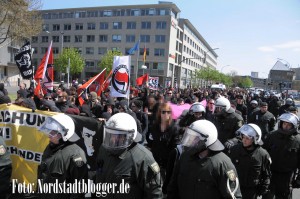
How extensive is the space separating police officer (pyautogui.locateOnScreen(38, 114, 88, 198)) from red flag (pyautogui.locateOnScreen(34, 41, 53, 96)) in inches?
274

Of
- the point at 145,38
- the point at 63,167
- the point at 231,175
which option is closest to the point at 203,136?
the point at 231,175

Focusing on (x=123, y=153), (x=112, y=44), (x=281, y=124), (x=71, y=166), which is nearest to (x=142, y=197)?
(x=123, y=153)

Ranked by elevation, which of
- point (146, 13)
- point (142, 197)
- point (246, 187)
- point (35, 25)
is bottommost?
point (246, 187)

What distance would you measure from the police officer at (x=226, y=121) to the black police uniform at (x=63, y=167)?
3.65m

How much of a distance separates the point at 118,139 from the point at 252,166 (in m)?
2.31

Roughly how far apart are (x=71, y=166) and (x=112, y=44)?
223 ft

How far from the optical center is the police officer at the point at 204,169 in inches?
116

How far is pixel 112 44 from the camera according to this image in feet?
229

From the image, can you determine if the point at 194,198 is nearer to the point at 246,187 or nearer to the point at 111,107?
the point at 246,187

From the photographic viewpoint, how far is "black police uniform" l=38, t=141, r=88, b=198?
133 inches

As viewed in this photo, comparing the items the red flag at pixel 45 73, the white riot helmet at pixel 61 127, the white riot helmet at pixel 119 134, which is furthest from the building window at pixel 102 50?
the white riot helmet at pixel 119 134

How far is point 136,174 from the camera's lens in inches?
117

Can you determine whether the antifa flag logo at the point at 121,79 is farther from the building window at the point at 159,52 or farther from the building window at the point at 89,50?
the building window at the point at 89,50

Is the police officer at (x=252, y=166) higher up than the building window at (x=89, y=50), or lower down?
lower down
